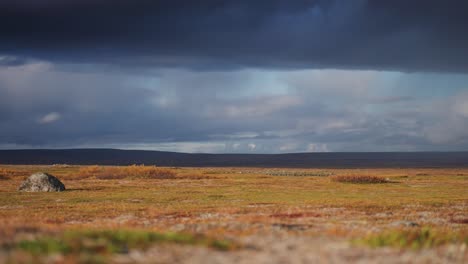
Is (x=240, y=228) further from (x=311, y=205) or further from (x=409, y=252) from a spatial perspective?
(x=311, y=205)

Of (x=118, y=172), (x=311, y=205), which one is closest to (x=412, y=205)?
(x=311, y=205)

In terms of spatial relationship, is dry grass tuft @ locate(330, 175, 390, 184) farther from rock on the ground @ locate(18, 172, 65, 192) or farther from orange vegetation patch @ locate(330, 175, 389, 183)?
rock on the ground @ locate(18, 172, 65, 192)

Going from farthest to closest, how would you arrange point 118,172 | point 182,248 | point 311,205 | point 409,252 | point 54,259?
point 118,172
point 311,205
point 409,252
point 182,248
point 54,259

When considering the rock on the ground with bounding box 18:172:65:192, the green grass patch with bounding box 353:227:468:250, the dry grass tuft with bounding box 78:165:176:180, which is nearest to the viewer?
the green grass patch with bounding box 353:227:468:250

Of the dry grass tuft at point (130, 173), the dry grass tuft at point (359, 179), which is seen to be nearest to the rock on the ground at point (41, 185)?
the dry grass tuft at point (130, 173)

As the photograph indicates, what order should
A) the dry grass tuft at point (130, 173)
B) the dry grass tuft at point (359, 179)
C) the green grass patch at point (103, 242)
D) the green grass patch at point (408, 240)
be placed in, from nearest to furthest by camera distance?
the green grass patch at point (103, 242), the green grass patch at point (408, 240), the dry grass tuft at point (359, 179), the dry grass tuft at point (130, 173)

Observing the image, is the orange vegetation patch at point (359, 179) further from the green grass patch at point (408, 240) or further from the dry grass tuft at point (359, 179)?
the green grass patch at point (408, 240)

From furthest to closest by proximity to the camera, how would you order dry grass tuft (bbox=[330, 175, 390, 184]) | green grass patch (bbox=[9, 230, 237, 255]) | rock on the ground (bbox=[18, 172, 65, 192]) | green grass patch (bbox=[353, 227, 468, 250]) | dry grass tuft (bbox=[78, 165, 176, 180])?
dry grass tuft (bbox=[78, 165, 176, 180]) → dry grass tuft (bbox=[330, 175, 390, 184]) → rock on the ground (bbox=[18, 172, 65, 192]) → green grass patch (bbox=[353, 227, 468, 250]) → green grass patch (bbox=[9, 230, 237, 255])

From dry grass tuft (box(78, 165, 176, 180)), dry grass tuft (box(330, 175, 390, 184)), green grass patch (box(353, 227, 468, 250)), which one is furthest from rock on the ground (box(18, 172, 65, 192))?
green grass patch (box(353, 227, 468, 250))

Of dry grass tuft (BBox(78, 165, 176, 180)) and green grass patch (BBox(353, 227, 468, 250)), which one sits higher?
A: dry grass tuft (BBox(78, 165, 176, 180))

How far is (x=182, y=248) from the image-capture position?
16203mm

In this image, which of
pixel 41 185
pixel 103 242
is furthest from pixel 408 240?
pixel 41 185

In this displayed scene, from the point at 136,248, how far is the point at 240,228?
355 inches

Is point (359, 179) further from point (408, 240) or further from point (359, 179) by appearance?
point (408, 240)
